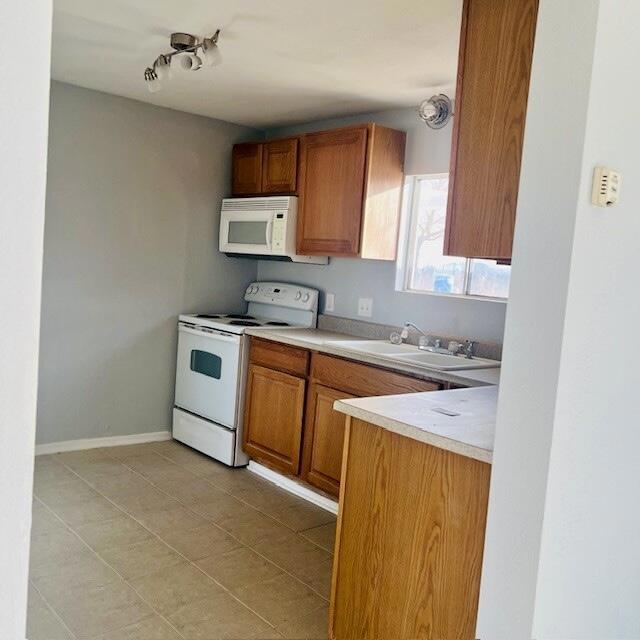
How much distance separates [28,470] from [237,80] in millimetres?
3177

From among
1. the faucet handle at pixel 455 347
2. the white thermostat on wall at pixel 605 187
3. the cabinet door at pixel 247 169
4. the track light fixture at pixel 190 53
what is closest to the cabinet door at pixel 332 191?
the cabinet door at pixel 247 169

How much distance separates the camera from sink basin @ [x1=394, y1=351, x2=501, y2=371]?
2.91 m

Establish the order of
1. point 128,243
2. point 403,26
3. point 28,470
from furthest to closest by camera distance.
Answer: point 128,243
point 403,26
point 28,470

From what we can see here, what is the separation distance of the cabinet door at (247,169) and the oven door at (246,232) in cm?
19

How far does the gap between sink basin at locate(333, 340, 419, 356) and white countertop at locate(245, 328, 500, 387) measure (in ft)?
0.15

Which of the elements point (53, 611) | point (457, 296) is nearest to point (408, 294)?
point (457, 296)

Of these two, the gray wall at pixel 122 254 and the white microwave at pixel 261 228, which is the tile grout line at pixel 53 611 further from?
the white microwave at pixel 261 228

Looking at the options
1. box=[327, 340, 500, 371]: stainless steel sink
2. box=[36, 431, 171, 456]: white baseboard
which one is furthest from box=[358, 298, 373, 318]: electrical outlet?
box=[36, 431, 171, 456]: white baseboard

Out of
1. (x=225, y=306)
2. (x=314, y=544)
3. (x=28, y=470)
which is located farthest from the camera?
(x=225, y=306)

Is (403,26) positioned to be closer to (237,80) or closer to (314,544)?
(237,80)

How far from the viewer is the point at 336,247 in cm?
376

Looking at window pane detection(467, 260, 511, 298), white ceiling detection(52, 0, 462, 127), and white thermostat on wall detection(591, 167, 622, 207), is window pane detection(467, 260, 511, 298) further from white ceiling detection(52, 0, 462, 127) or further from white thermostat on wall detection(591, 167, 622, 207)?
white thermostat on wall detection(591, 167, 622, 207)

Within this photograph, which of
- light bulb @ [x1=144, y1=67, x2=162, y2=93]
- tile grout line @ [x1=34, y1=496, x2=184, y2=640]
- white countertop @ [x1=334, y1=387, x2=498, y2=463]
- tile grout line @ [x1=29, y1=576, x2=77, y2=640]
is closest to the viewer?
white countertop @ [x1=334, y1=387, x2=498, y2=463]

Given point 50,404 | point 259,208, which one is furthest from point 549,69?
point 50,404
